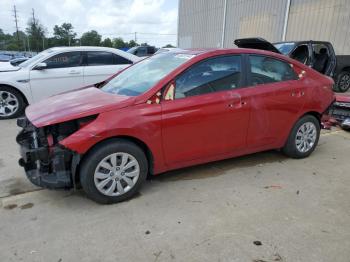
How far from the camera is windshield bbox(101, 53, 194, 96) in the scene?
12.2 feet

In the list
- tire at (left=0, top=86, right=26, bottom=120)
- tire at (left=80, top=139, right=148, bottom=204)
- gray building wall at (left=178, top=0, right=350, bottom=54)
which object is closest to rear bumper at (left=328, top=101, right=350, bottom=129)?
tire at (left=80, top=139, right=148, bottom=204)

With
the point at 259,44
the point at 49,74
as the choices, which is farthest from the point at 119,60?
the point at 259,44

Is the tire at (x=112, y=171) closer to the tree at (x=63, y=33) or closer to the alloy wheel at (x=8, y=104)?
the alloy wheel at (x=8, y=104)

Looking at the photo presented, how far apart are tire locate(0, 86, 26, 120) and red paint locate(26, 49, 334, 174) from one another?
3.83m

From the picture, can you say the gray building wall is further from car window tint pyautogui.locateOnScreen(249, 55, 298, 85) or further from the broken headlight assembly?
the broken headlight assembly

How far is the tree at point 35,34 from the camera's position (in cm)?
7906

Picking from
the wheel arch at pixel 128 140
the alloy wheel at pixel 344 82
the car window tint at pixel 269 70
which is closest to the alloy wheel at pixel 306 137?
the car window tint at pixel 269 70

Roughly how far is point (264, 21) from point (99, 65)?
11.7 m

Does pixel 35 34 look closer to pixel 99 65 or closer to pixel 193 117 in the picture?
pixel 99 65

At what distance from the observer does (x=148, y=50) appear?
21547mm

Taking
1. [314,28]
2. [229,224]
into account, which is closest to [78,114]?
[229,224]

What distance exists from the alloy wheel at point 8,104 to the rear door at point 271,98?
5507mm

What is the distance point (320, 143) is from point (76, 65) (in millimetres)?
5580

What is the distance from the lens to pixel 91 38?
8494cm
